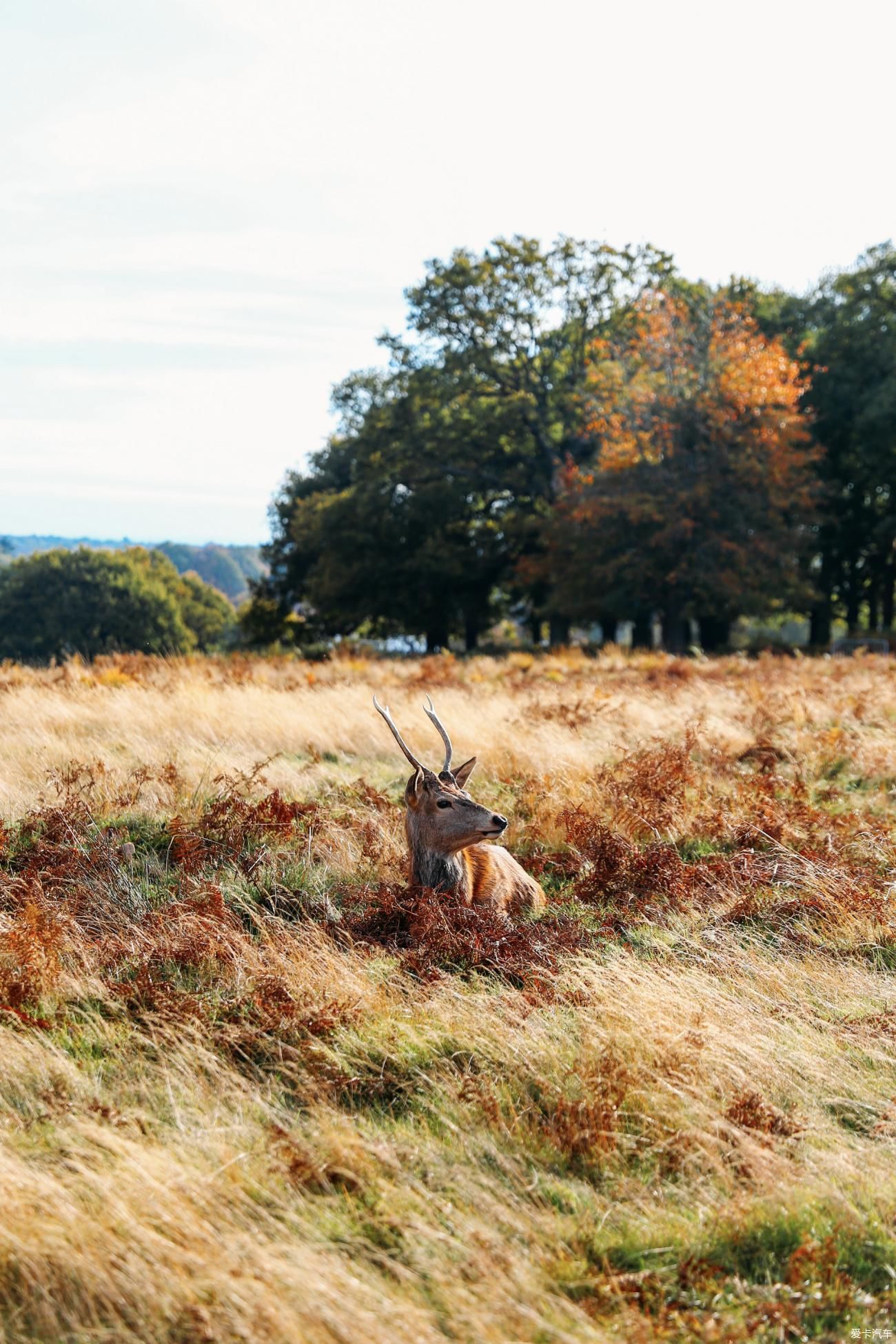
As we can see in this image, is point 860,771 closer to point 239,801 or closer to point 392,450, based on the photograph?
point 239,801

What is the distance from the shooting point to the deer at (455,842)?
608 centimetres

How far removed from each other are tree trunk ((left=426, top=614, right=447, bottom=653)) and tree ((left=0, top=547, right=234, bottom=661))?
18.1 meters

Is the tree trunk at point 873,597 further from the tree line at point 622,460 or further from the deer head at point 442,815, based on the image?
the deer head at point 442,815

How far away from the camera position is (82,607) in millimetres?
59000

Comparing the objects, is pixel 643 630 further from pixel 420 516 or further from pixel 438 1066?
pixel 438 1066

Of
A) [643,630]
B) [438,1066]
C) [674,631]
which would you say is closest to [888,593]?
[643,630]

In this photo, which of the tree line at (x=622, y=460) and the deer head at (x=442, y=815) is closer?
the deer head at (x=442, y=815)

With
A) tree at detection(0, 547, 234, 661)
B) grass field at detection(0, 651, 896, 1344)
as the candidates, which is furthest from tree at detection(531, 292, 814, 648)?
tree at detection(0, 547, 234, 661)

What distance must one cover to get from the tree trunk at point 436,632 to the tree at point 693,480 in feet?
37.0

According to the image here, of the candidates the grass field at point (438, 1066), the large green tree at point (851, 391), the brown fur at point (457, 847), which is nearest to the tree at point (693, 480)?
the large green tree at point (851, 391)

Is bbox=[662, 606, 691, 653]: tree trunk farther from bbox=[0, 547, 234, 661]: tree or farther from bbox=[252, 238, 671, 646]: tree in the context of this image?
bbox=[0, 547, 234, 661]: tree

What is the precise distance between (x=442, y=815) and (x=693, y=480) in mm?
23218

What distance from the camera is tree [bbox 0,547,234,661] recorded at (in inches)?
2263

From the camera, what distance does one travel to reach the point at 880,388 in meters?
31.7
